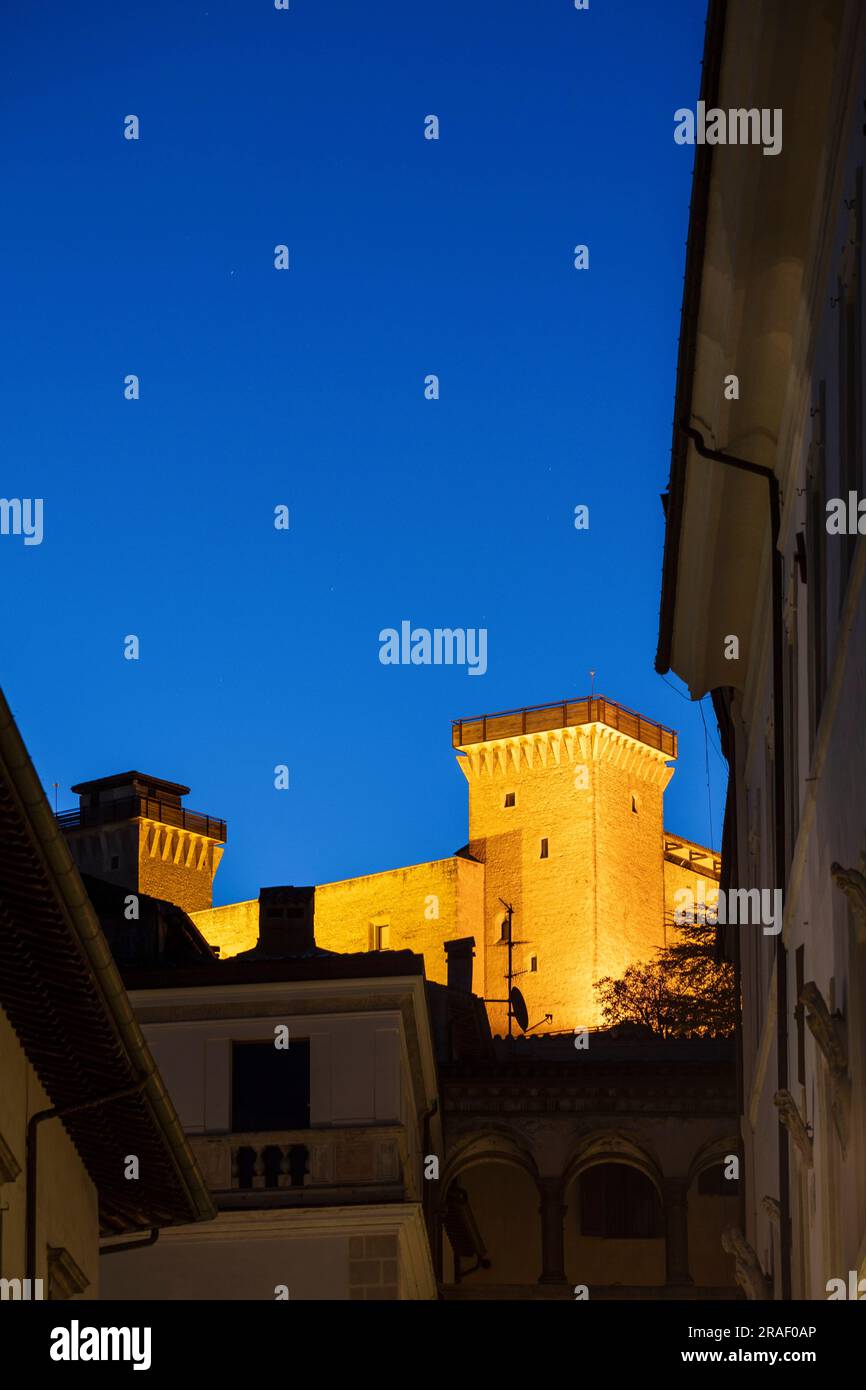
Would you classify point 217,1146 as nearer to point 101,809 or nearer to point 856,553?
point 856,553

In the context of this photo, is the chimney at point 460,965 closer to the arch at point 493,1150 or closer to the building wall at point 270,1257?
the arch at point 493,1150

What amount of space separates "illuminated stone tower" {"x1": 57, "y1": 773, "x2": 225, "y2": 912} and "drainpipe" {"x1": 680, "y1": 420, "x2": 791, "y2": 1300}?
97.0m

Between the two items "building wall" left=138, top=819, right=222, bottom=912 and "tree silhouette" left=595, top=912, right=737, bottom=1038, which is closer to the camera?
"tree silhouette" left=595, top=912, right=737, bottom=1038

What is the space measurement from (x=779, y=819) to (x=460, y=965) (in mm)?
50337

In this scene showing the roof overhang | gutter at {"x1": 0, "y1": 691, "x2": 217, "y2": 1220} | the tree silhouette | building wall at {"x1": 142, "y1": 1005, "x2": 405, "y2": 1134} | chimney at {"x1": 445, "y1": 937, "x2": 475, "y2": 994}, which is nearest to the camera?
gutter at {"x1": 0, "y1": 691, "x2": 217, "y2": 1220}

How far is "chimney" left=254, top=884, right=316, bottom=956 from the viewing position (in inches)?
1640

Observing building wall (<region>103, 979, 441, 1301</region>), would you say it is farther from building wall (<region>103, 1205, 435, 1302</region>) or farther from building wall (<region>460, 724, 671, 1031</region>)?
building wall (<region>460, 724, 671, 1031</region>)

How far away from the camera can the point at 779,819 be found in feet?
58.2

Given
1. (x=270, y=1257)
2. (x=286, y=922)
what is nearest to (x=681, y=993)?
(x=286, y=922)

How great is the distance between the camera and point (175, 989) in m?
34.7

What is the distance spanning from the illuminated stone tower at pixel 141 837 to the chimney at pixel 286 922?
72.7 m

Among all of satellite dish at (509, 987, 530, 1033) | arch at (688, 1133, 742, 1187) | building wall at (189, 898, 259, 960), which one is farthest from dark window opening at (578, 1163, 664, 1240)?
building wall at (189, 898, 259, 960)

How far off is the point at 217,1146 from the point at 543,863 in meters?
72.9

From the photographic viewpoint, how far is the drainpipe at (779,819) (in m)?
17.3
